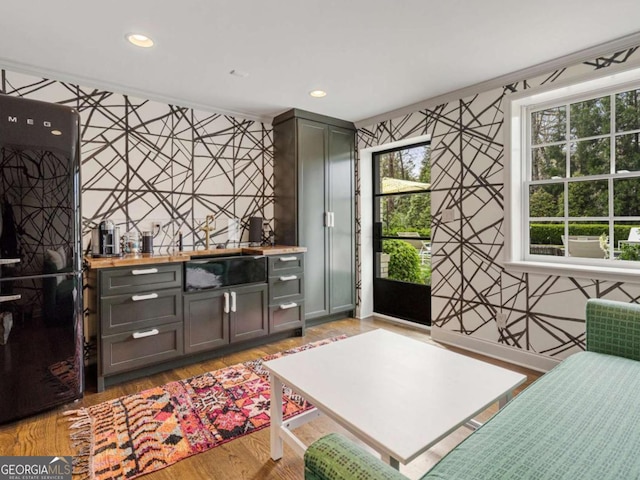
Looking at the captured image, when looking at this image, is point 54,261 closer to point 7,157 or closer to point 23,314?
point 23,314

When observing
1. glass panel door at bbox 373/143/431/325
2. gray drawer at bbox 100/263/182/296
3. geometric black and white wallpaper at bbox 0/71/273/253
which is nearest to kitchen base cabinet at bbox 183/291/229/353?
gray drawer at bbox 100/263/182/296

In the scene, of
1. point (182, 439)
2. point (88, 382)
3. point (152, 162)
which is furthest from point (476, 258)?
point (88, 382)

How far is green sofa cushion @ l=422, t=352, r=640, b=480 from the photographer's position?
37.2 inches

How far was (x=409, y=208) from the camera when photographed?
3.98 metres

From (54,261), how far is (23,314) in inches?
12.8

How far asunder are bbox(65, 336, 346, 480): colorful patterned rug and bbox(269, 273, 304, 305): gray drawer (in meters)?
0.89

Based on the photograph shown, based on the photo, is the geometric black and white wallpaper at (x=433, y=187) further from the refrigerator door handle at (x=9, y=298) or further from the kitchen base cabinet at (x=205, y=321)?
the refrigerator door handle at (x=9, y=298)

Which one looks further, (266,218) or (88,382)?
(266,218)

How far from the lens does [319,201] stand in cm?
392

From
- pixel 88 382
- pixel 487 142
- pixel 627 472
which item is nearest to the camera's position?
pixel 627 472

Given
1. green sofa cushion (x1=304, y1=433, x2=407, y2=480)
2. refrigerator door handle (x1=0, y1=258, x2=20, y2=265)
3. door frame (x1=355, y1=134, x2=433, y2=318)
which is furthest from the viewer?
door frame (x1=355, y1=134, x2=433, y2=318)

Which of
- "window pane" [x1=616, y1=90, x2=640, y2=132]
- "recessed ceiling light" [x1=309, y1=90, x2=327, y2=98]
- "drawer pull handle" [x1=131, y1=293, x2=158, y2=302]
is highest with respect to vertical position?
"recessed ceiling light" [x1=309, y1=90, x2=327, y2=98]

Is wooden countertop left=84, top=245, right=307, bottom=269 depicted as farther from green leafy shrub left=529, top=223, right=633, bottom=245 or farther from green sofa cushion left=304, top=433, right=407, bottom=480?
green sofa cushion left=304, top=433, right=407, bottom=480

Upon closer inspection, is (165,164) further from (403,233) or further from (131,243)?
(403,233)
